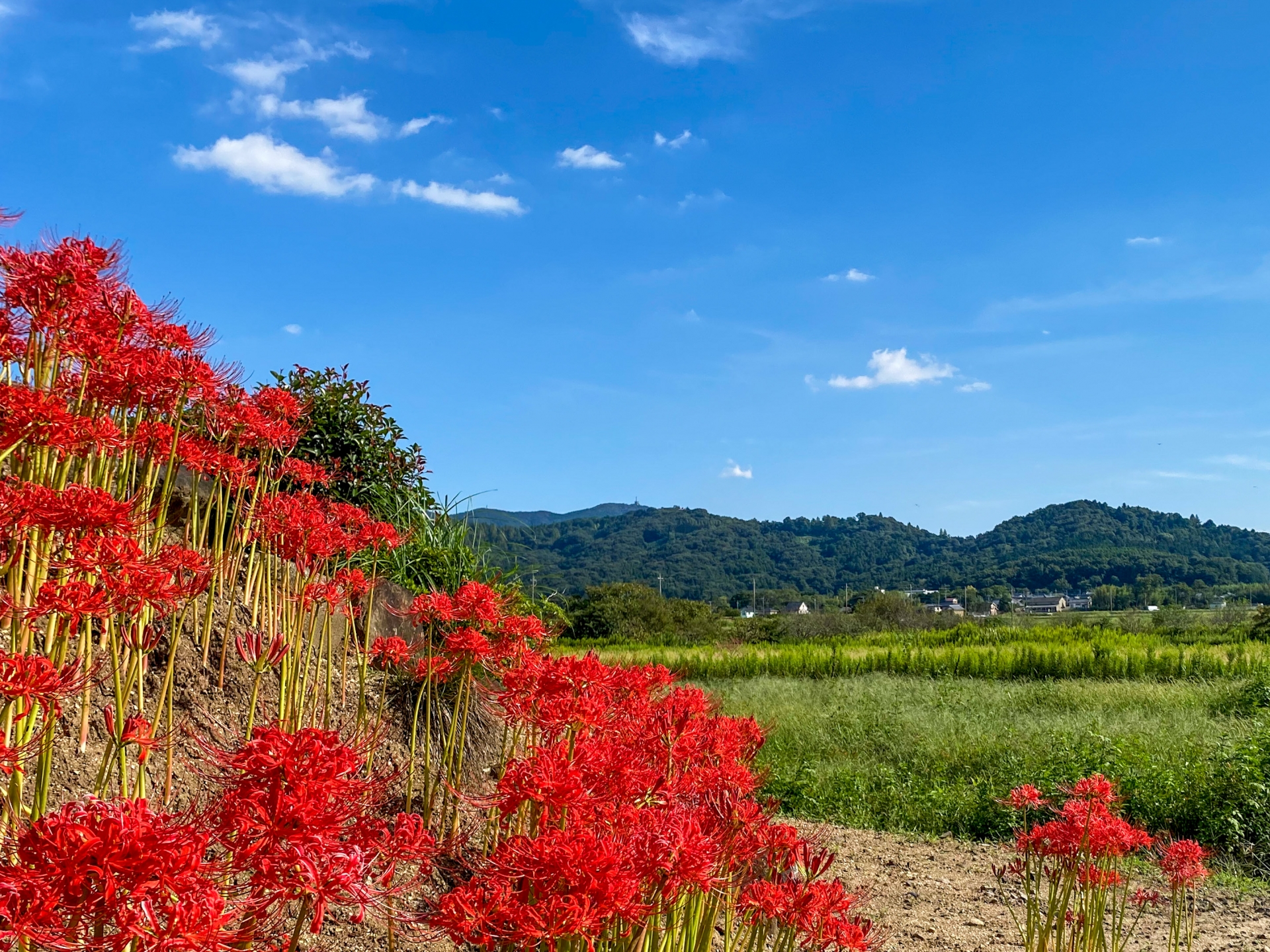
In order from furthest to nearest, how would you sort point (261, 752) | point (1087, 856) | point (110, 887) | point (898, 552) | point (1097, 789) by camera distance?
point (898, 552) → point (1097, 789) → point (1087, 856) → point (261, 752) → point (110, 887)

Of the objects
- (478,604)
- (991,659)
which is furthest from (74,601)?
(991,659)

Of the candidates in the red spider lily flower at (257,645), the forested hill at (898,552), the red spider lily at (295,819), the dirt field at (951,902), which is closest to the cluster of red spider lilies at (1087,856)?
the dirt field at (951,902)

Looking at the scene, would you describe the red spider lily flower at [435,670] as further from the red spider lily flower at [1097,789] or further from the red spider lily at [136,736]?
the red spider lily flower at [1097,789]

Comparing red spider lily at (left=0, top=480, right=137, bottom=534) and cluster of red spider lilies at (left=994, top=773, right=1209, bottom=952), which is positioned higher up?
red spider lily at (left=0, top=480, right=137, bottom=534)

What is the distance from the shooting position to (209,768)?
358cm

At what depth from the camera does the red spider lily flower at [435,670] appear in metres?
3.75

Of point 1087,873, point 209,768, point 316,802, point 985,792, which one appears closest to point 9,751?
point 316,802

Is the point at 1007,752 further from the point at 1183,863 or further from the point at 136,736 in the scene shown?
the point at 136,736

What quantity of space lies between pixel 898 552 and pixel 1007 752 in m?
116

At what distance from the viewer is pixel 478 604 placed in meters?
3.11

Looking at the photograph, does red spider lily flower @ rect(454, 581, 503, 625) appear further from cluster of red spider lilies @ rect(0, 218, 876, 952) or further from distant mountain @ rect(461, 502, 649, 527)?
distant mountain @ rect(461, 502, 649, 527)

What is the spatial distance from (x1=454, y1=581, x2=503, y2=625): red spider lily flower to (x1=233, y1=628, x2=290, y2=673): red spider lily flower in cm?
69

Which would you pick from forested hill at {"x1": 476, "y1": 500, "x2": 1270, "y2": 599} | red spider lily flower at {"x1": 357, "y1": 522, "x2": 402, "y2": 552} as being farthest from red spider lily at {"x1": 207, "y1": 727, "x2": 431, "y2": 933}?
forested hill at {"x1": 476, "y1": 500, "x2": 1270, "y2": 599}

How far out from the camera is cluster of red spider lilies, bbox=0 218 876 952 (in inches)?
44.9
